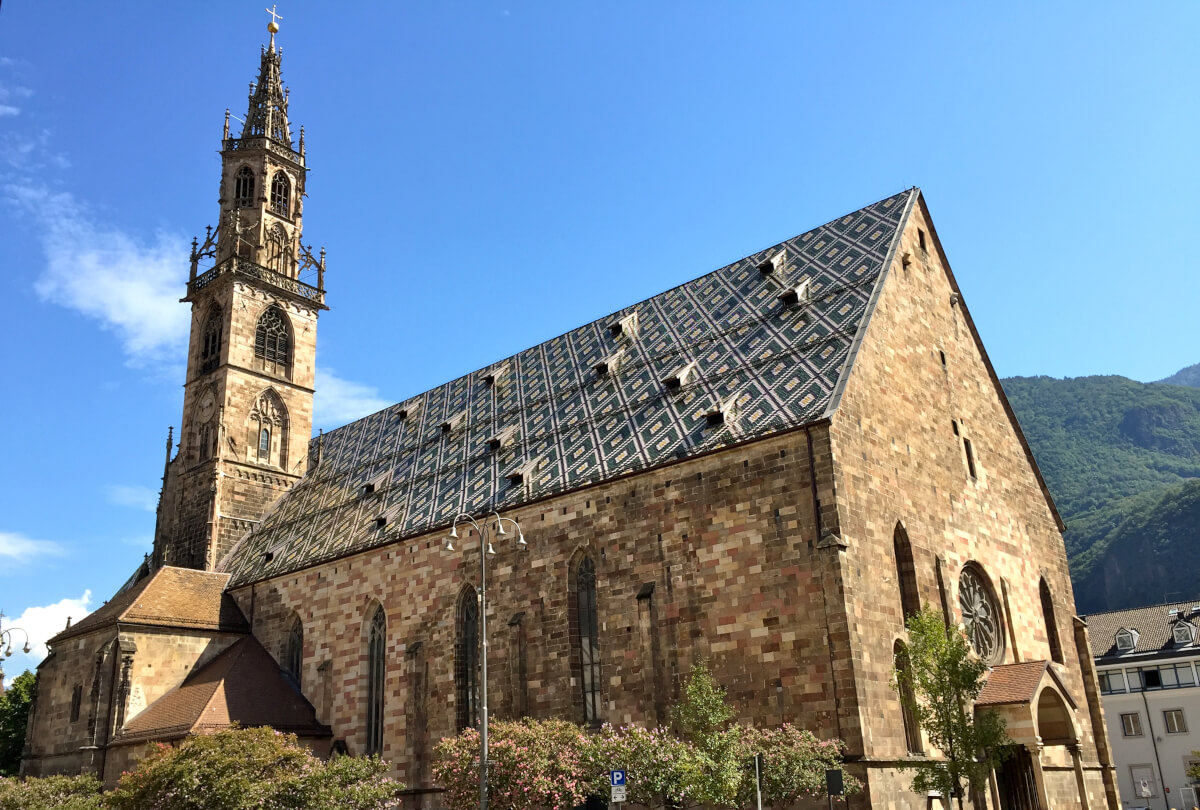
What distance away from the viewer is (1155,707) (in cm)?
4572

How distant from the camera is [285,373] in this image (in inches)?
1797

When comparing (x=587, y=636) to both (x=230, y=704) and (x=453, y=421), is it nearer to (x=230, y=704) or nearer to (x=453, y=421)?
(x=230, y=704)

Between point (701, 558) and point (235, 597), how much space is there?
883 inches

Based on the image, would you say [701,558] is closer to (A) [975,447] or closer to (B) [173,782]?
(A) [975,447]

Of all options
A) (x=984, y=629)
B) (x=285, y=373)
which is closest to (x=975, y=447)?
(x=984, y=629)

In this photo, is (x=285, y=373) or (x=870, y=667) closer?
(x=870, y=667)

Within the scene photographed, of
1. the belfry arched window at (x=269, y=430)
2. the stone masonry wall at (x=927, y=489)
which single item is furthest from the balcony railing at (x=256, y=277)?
the stone masonry wall at (x=927, y=489)

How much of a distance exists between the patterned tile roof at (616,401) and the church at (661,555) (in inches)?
4.9

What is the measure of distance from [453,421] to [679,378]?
1200 centimetres

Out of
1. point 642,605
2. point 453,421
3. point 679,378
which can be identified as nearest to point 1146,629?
point 679,378

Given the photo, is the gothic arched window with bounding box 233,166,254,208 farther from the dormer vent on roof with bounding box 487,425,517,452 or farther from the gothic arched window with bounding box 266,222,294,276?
the dormer vent on roof with bounding box 487,425,517,452

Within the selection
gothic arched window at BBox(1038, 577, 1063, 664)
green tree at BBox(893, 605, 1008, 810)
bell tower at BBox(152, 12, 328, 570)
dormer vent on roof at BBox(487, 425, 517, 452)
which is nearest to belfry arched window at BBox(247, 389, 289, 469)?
bell tower at BBox(152, 12, 328, 570)

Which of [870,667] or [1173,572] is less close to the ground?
[1173,572]

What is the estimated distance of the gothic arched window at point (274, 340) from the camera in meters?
45.0
